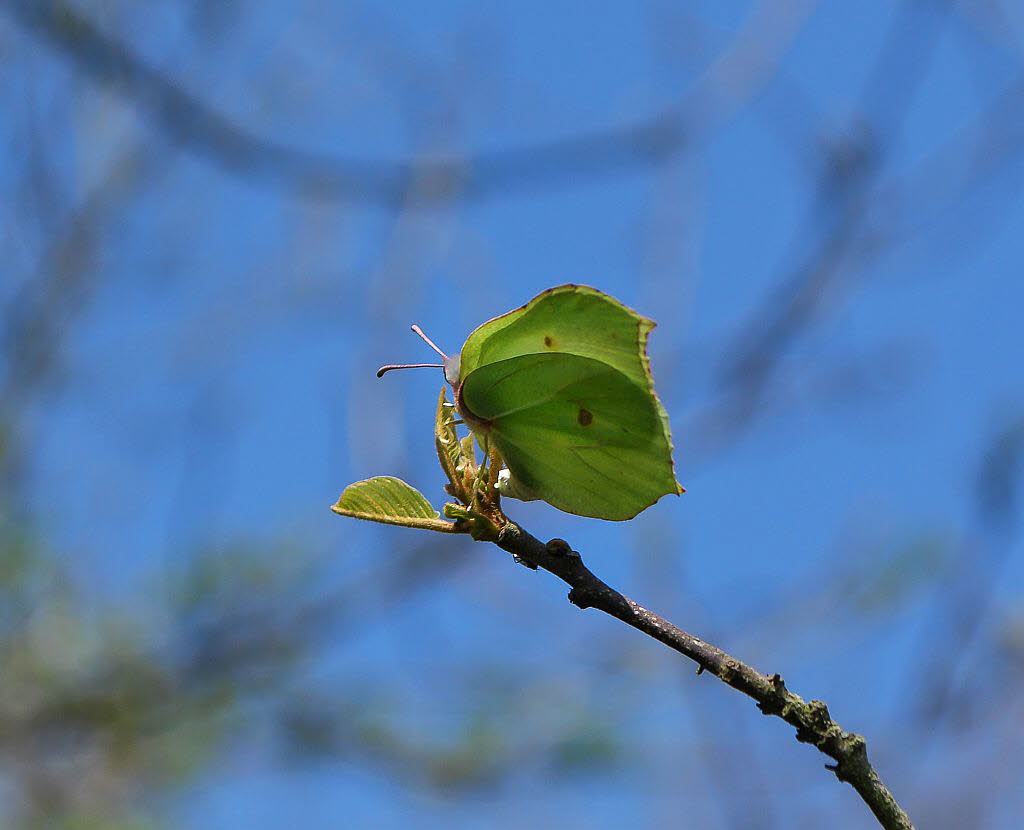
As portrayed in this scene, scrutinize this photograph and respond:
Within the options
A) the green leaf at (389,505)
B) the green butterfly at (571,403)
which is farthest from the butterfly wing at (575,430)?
the green leaf at (389,505)

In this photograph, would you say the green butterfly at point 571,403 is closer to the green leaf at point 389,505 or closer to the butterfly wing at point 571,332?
the butterfly wing at point 571,332

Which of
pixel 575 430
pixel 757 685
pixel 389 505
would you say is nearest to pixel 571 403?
pixel 575 430

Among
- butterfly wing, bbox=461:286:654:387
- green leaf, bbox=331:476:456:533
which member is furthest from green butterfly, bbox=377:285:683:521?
green leaf, bbox=331:476:456:533

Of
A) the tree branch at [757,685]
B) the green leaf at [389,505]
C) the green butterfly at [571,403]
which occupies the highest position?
the green butterfly at [571,403]

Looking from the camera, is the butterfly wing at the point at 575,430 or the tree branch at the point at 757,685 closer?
the tree branch at the point at 757,685

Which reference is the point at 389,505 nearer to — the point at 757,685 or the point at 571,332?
the point at 571,332

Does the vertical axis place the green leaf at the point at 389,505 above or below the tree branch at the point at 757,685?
above

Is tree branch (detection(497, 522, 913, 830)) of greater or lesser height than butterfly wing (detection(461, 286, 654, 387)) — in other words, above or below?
below

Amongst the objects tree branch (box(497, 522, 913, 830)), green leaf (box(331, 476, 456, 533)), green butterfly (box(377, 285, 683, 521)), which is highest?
green butterfly (box(377, 285, 683, 521))

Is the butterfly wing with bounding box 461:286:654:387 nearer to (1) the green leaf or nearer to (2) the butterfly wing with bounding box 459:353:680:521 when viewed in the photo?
(2) the butterfly wing with bounding box 459:353:680:521
